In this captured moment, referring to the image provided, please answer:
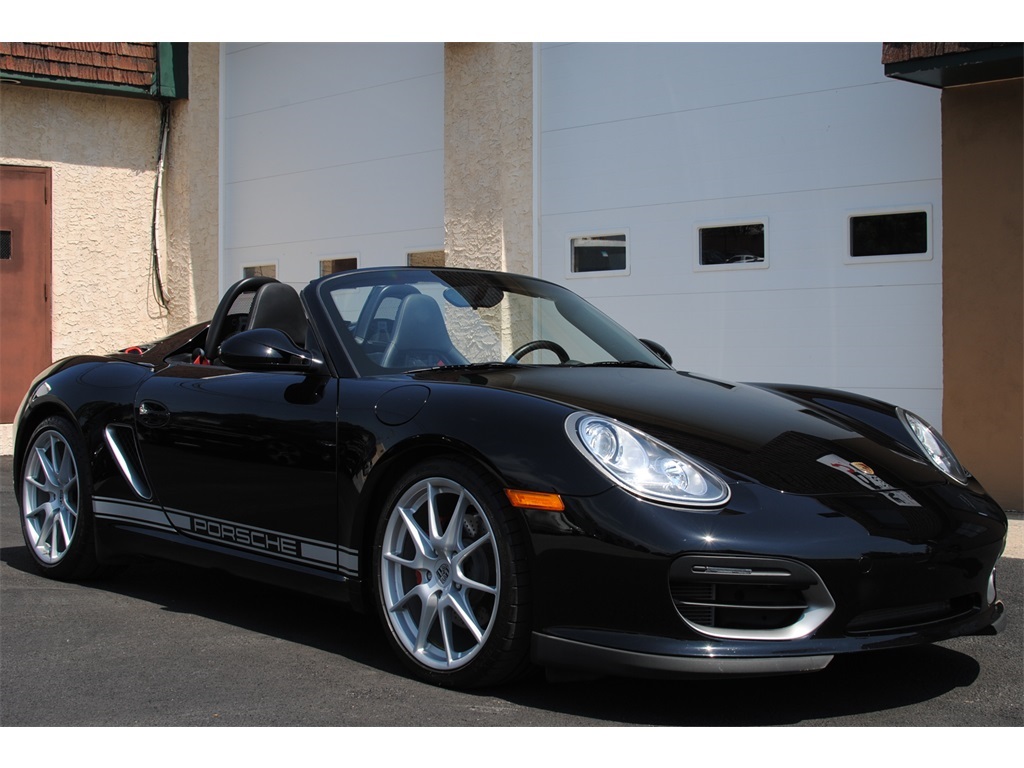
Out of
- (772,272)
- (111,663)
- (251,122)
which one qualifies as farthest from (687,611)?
(251,122)

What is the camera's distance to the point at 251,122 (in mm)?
13375

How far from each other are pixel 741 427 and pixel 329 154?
937 cm

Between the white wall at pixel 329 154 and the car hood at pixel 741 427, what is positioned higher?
the white wall at pixel 329 154

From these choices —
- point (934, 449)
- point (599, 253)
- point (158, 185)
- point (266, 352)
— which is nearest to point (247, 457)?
point (266, 352)

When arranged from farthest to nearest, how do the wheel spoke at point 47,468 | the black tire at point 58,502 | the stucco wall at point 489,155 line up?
the stucco wall at point 489,155, the wheel spoke at point 47,468, the black tire at point 58,502

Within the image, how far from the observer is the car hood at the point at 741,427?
3.51 m

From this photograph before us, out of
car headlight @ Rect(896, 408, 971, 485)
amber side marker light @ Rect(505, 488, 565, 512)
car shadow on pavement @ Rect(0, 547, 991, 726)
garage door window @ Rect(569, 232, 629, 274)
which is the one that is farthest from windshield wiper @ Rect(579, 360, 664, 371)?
garage door window @ Rect(569, 232, 629, 274)

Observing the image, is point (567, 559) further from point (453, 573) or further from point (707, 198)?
point (707, 198)

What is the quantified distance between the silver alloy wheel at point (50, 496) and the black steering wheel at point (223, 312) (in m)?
0.80

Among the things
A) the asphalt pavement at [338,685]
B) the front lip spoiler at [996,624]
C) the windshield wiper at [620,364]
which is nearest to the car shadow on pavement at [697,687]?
the asphalt pavement at [338,685]

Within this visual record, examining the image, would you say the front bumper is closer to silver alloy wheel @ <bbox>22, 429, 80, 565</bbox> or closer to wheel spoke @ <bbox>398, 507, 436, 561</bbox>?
wheel spoke @ <bbox>398, 507, 436, 561</bbox>

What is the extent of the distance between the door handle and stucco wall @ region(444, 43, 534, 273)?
5.76 m

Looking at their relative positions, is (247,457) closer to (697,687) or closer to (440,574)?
(440,574)

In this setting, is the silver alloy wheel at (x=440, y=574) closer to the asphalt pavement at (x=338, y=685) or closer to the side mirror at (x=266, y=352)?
the asphalt pavement at (x=338, y=685)
